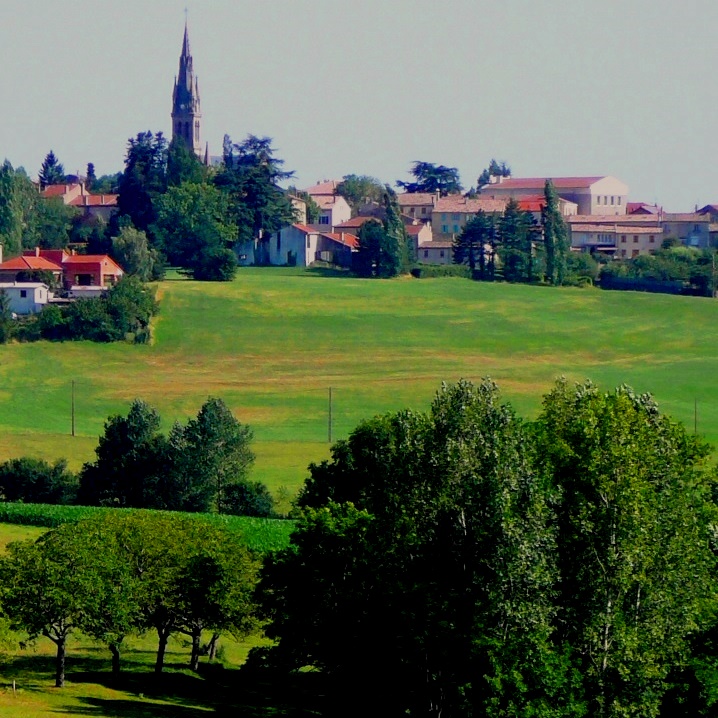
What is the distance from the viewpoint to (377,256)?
13450cm

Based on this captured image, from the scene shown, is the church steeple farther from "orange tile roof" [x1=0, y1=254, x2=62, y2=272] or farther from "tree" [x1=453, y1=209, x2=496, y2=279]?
"orange tile roof" [x1=0, y1=254, x2=62, y2=272]

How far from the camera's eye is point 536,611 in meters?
32.8

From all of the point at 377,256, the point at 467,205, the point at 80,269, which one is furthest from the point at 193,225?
the point at 467,205

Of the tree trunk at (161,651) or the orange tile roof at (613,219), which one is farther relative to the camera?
the orange tile roof at (613,219)

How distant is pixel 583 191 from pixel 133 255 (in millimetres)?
71077

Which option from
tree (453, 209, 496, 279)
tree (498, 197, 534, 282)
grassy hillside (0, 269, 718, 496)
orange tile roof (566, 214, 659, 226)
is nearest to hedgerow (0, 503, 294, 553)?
grassy hillside (0, 269, 718, 496)

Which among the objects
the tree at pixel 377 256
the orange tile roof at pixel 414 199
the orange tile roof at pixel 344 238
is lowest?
the tree at pixel 377 256

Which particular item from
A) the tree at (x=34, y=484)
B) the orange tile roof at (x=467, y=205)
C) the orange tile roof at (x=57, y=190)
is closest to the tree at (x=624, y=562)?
Result: the tree at (x=34, y=484)

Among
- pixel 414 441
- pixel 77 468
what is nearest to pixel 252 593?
pixel 414 441

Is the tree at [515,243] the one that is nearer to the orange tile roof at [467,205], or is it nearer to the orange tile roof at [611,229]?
the orange tile roof at [467,205]

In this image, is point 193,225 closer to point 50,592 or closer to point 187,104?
point 187,104

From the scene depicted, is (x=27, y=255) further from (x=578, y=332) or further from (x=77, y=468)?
(x=77, y=468)

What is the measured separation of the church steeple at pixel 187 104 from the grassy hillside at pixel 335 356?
66911mm

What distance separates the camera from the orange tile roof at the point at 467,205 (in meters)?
159
